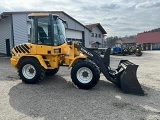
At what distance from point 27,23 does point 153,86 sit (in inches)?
622

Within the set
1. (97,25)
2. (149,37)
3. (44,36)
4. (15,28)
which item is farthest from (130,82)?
(149,37)

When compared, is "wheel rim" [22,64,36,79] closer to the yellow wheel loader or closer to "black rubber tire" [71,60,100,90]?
the yellow wheel loader

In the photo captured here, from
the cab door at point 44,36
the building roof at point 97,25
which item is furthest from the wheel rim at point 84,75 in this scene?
the building roof at point 97,25

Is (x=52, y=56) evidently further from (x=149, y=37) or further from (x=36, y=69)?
(x=149, y=37)

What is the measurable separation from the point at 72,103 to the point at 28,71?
9.83ft

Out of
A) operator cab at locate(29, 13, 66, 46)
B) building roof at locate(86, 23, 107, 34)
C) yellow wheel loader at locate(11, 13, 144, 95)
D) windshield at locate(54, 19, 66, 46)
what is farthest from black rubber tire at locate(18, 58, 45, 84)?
building roof at locate(86, 23, 107, 34)

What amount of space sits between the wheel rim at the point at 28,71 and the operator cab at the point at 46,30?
1.01 metres

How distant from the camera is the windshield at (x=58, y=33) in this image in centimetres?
821

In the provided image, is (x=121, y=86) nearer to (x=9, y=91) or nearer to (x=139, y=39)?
(x=9, y=91)

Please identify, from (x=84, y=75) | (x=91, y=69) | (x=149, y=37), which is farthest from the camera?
(x=149, y=37)

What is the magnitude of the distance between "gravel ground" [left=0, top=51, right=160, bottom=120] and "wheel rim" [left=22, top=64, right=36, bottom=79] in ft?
1.31

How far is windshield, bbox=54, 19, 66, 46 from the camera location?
8.21 meters

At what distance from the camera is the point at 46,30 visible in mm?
8180

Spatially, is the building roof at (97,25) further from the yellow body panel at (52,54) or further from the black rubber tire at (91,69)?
the black rubber tire at (91,69)
